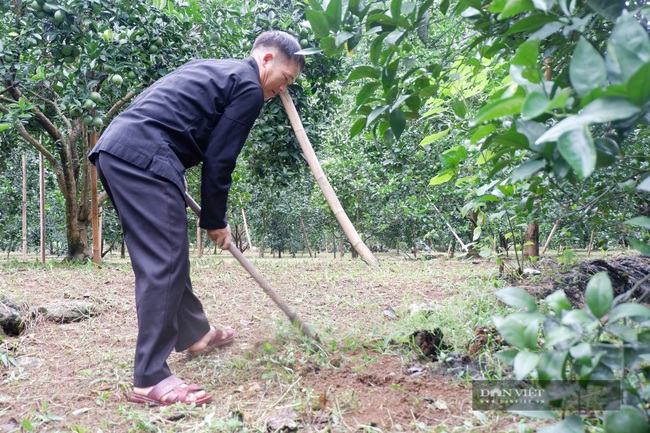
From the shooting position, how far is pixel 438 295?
125 inches

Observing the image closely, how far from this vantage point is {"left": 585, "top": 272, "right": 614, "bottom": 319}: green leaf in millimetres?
755

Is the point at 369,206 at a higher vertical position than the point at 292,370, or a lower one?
higher

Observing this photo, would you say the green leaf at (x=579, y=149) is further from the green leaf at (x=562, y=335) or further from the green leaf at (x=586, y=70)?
the green leaf at (x=562, y=335)

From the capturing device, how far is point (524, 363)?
2.71 ft

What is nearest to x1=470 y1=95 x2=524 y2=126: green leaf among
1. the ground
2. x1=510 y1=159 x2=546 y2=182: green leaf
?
x1=510 y1=159 x2=546 y2=182: green leaf

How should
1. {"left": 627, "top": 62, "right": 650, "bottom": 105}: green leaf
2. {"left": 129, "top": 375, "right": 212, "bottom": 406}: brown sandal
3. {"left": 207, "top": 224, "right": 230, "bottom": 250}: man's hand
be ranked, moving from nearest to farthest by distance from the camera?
{"left": 627, "top": 62, "right": 650, "bottom": 105}: green leaf → {"left": 129, "top": 375, "right": 212, "bottom": 406}: brown sandal → {"left": 207, "top": 224, "right": 230, "bottom": 250}: man's hand

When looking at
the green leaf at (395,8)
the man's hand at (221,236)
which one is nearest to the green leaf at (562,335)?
the green leaf at (395,8)

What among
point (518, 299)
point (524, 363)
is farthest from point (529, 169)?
point (524, 363)

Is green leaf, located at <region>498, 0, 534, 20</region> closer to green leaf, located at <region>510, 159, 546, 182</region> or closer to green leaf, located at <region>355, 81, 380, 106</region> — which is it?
green leaf, located at <region>510, 159, 546, 182</region>

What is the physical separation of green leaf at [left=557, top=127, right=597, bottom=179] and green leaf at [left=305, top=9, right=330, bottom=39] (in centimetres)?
81

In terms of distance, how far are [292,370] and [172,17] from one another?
3973 millimetres

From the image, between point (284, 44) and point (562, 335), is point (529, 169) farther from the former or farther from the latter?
point (284, 44)

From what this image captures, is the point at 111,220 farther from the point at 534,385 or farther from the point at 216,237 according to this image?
the point at 534,385

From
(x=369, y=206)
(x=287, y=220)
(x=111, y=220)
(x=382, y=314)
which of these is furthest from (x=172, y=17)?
(x=287, y=220)
